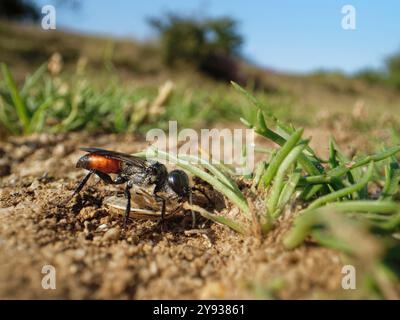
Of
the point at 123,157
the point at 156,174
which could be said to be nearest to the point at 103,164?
Answer: the point at 123,157

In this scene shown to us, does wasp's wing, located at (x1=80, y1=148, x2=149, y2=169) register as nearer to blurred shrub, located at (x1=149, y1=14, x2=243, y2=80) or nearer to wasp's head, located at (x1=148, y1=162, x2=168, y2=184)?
wasp's head, located at (x1=148, y1=162, x2=168, y2=184)

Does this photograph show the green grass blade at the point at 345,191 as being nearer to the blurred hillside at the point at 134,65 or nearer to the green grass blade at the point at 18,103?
the green grass blade at the point at 18,103

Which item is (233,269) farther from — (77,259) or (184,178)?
(184,178)

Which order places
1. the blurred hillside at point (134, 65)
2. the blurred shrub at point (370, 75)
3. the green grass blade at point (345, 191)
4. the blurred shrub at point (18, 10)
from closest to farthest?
the green grass blade at point (345, 191) < the blurred hillside at point (134, 65) < the blurred shrub at point (18, 10) < the blurred shrub at point (370, 75)

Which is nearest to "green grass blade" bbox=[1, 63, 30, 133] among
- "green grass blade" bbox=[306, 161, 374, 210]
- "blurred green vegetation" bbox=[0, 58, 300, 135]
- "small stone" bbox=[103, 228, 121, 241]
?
"blurred green vegetation" bbox=[0, 58, 300, 135]

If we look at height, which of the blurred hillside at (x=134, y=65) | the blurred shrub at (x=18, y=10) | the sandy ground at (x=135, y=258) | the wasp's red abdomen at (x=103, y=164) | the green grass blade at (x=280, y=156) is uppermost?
the blurred shrub at (x=18, y=10)

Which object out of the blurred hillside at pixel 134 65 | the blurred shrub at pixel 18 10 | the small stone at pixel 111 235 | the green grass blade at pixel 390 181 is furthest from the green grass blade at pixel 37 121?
the blurred shrub at pixel 18 10

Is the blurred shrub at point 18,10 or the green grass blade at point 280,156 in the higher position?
the blurred shrub at point 18,10

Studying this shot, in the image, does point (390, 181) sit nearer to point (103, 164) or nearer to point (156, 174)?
point (156, 174)
